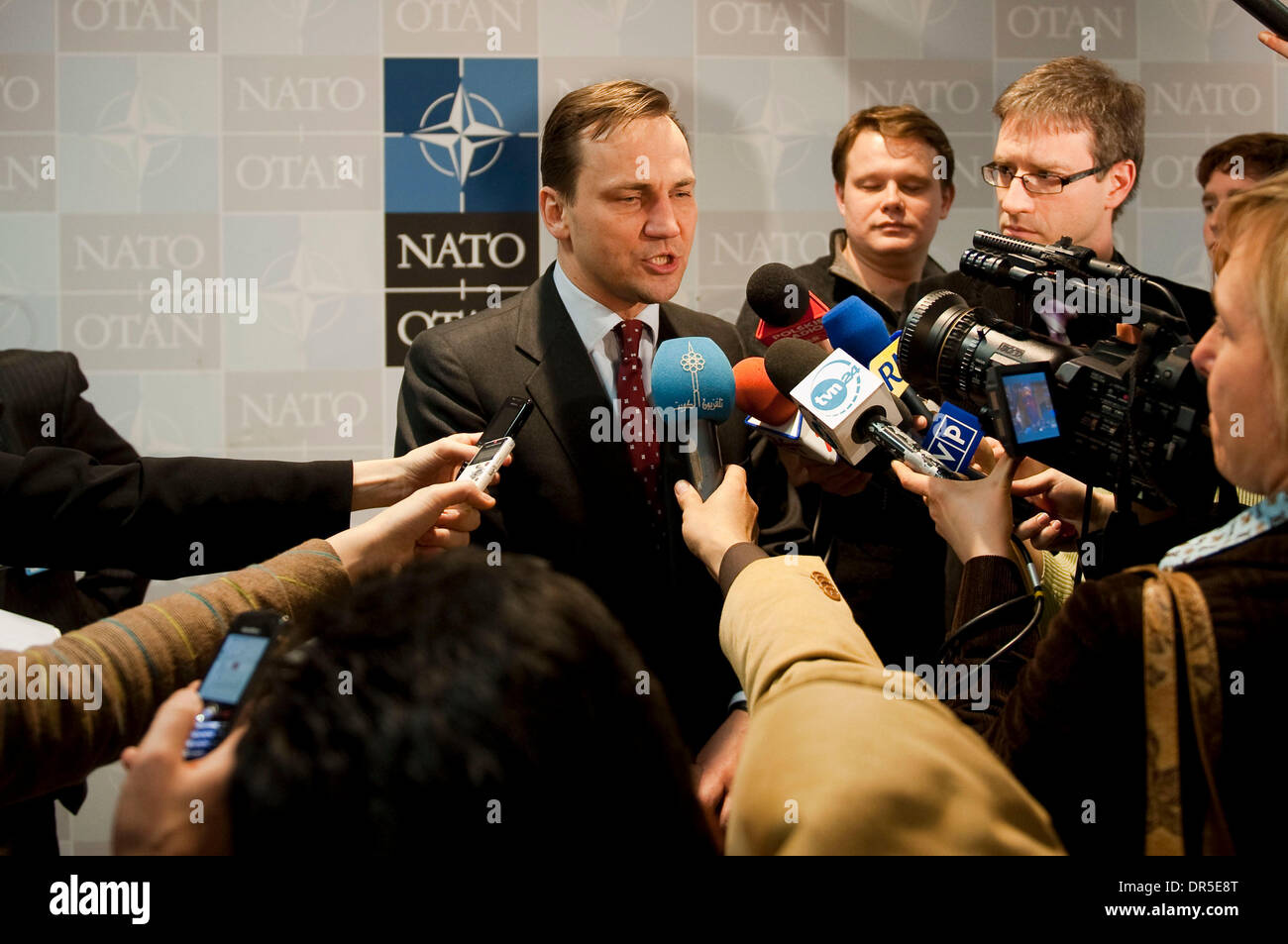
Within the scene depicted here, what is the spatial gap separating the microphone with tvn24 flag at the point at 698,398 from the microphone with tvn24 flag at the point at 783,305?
0.75 ft

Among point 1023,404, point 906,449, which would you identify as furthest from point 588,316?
point 1023,404

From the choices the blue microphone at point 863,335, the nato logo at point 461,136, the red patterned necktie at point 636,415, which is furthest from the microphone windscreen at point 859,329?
the nato logo at point 461,136

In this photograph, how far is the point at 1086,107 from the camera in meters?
2.18

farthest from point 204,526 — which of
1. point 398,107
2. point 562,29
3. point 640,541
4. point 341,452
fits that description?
point 562,29

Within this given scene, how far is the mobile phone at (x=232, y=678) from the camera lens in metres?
0.72

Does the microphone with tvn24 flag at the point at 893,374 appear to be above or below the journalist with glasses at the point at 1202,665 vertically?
above

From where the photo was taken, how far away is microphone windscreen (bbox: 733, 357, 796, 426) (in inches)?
63.5

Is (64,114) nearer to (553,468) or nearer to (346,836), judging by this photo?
(553,468)

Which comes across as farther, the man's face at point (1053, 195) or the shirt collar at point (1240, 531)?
the man's face at point (1053, 195)

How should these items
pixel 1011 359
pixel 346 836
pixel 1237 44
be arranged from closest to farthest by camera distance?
pixel 346 836 → pixel 1011 359 → pixel 1237 44

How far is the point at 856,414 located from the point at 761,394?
10.9 inches

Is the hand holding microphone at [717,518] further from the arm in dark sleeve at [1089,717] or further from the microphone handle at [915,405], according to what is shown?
the arm in dark sleeve at [1089,717]
